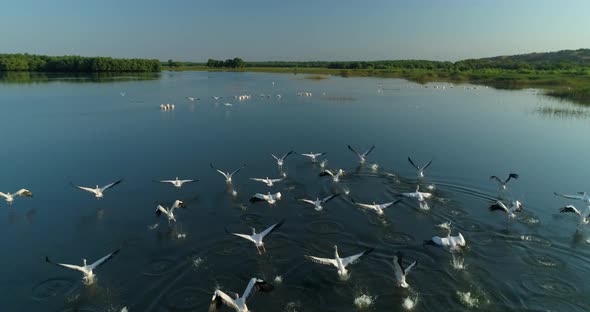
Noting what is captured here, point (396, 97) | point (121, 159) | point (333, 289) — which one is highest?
point (396, 97)

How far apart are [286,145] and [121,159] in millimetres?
12825

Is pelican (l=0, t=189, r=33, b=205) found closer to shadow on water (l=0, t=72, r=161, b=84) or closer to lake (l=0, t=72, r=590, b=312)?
lake (l=0, t=72, r=590, b=312)

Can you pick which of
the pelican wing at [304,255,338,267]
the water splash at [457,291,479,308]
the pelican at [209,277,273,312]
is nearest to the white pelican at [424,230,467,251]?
the water splash at [457,291,479,308]

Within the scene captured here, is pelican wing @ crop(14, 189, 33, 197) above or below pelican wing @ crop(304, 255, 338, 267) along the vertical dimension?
above

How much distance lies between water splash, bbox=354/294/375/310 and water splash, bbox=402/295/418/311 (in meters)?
1.00

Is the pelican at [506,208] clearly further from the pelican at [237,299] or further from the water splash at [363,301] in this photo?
the pelican at [237,299]

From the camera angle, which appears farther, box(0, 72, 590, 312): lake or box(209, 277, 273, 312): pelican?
box(0, 72, 590, 312): lake

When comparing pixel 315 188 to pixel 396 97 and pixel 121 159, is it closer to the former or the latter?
pixel 121 159

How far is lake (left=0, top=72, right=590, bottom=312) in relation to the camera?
486 inches

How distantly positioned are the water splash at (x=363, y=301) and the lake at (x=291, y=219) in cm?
5

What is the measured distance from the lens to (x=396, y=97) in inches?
2537

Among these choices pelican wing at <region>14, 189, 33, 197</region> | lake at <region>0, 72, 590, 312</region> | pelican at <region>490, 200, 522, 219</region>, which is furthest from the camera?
pelican wing at <region>14, 189, 33, 197</region>

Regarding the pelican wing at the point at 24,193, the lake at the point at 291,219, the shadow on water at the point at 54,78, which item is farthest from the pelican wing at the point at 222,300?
the shadow on water at the point at 54,78

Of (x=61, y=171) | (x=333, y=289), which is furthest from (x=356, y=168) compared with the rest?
(x=61, y=171)
